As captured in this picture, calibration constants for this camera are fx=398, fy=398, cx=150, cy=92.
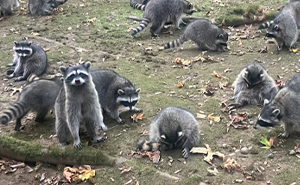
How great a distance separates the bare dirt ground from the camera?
4469 mm

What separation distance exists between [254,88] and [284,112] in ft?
3.59

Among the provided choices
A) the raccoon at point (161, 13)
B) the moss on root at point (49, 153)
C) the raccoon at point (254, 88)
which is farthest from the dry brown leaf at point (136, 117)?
the raccoon at point (161, 13)

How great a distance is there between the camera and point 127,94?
586cm

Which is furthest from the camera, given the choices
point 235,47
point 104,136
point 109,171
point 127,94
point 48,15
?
point 48,15

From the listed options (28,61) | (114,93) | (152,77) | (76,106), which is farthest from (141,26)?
(76,106)

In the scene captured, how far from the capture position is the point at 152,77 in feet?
24.1

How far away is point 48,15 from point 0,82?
435 cm

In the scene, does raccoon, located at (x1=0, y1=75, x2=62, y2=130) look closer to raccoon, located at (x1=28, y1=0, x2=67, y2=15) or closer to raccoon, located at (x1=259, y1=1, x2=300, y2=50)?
raccoon, located at (x1=259, y1=1, x2=300, y2=50)

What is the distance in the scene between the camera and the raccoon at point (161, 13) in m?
9.81

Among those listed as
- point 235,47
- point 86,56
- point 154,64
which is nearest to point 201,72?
point 154,64

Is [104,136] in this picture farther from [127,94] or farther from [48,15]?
[48,15]

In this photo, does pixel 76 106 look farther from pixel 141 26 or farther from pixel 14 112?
pixel 141 26

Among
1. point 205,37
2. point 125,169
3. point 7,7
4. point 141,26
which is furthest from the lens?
point 7,7

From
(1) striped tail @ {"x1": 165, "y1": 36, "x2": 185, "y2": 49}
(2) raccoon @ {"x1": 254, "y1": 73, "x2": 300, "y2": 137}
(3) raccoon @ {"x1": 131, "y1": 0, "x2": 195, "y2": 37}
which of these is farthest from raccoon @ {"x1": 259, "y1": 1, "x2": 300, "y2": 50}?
(2) raccoon @ {"x1": 254, "y1": 73, "x2": 300, "y2": 137}
